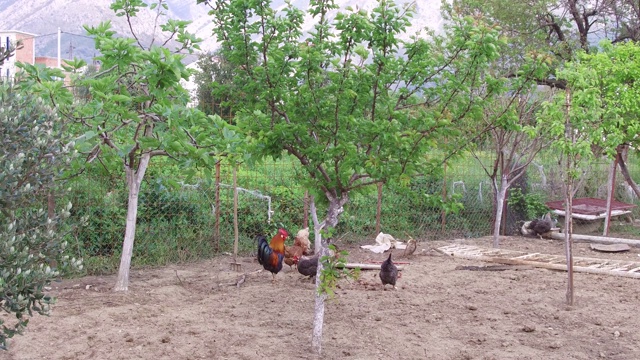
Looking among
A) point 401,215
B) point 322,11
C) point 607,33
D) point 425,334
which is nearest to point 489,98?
point 322,11

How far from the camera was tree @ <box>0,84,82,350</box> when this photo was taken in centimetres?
288

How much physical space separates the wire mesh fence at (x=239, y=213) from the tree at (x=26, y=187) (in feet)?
8.20

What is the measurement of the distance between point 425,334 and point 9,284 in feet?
12.1

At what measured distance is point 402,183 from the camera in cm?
452

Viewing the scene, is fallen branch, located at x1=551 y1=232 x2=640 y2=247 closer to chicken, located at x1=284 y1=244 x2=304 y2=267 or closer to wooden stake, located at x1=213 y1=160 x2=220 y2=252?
chicken, located at x1=284 y1=244 x2=304 y2=267

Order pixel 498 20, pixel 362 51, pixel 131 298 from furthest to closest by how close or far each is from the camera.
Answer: pixel 498 20 < pixel 131 298 < pixel 362 51

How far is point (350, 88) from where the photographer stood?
4.51m

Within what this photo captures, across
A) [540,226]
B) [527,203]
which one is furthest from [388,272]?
[527,203]

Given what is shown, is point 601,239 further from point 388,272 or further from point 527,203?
point 388,272

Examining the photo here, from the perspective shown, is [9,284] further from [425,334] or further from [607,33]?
[607,33]

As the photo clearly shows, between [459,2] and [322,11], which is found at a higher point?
[459,2]

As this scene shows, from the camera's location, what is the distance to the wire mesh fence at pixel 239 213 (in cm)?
831

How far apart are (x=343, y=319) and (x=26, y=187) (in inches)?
149

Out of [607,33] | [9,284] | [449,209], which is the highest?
[607,33]
